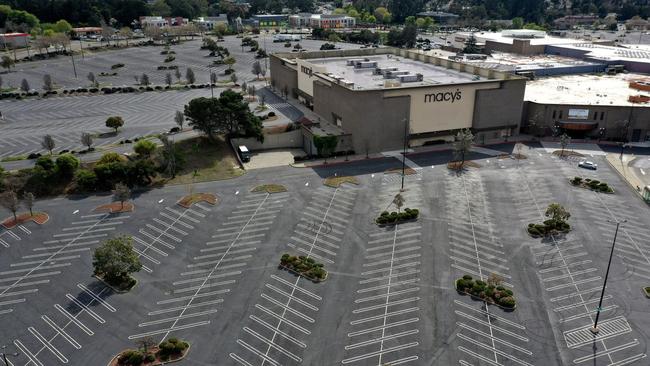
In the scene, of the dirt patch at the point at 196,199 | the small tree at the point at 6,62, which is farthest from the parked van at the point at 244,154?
the small tree at the point at 6,62

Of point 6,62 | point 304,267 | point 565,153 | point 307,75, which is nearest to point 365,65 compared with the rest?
point 307,75

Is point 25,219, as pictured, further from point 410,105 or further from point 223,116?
point 410,105

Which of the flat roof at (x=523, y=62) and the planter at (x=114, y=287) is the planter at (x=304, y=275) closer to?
the planter at (x=114, y=287)

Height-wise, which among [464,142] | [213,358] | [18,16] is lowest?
[213,358]

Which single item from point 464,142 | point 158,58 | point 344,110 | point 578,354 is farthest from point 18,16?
point 578,354

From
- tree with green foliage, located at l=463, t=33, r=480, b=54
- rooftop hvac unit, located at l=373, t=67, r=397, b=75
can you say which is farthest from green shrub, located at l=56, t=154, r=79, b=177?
tree with green foliage, located at l=463, t=33, r=480, b=54

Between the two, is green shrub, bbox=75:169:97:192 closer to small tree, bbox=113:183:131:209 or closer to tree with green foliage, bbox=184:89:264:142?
small tree, bbox=113:183:131:209

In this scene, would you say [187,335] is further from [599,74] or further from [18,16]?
[18,16]
